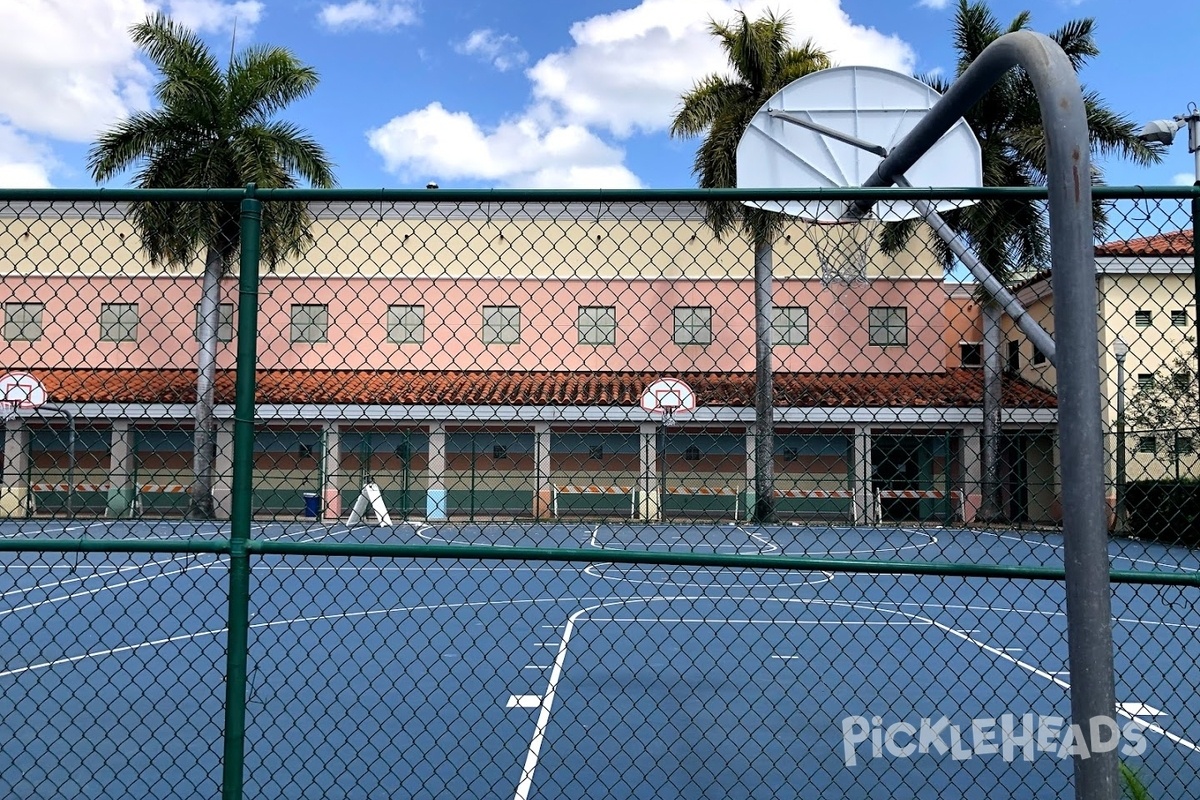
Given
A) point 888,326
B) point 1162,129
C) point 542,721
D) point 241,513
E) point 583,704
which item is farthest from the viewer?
point 1162,129

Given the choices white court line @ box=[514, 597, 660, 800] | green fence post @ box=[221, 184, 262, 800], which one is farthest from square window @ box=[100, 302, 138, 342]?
white court line @ box=[514, 597, 660, 800]

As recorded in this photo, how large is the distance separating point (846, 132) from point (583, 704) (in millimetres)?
3824

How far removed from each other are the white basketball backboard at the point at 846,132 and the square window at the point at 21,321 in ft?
14.7

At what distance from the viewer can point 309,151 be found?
69.3ft

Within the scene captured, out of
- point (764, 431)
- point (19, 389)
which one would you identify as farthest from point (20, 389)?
point (764, 431)

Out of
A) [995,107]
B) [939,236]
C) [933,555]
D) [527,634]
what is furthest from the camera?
[995,107]

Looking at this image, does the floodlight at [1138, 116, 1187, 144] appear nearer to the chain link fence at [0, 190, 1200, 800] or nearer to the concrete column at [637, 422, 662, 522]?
the chain link fence at [0, 190, 1200, 800]

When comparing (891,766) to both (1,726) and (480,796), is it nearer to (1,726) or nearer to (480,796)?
(480,796)

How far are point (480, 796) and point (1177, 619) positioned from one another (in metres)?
8.36

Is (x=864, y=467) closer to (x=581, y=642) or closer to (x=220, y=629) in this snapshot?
(x=581, y=642)

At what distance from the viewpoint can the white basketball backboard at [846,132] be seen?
541 centimetres

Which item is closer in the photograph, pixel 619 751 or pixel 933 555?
pixel 619 751

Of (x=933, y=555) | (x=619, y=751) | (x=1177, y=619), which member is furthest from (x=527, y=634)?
(x=933, y=555)

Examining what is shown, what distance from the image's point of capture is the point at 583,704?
5.72m
